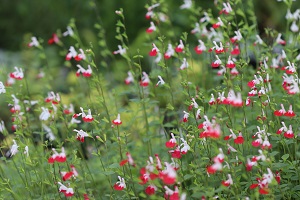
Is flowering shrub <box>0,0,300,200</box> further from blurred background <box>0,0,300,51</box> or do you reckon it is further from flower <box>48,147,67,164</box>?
blurred background <box>0,0,300,51</box>

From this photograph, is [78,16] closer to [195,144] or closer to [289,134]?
[195,144]

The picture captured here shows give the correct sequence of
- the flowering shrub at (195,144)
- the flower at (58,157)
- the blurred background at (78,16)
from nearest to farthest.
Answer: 1. the flowering shrub at (195,144)
2. the flower at (58,157)
3. the blurred background at (78,16)

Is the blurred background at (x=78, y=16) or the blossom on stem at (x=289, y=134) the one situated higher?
the blossom on stem at (x=289, y=134)

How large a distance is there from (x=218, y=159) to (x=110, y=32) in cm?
622

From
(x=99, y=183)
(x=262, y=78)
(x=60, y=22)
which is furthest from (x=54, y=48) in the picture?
(x=262, y=78)

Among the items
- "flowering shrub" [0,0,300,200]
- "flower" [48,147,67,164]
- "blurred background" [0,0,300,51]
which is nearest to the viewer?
"flowering shrub" [0,0,300,200]

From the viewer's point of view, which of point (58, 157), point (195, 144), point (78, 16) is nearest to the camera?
point (58, 157)

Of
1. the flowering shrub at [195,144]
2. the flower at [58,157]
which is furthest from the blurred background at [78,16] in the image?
the flower at [58,157]

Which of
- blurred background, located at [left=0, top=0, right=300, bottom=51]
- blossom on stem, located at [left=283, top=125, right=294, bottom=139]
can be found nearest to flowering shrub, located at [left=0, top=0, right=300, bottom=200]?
blossom on stem, located at [left=283, top=125, right=294, bottom=139]

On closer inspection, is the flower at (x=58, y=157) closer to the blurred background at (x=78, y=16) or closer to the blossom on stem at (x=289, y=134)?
the blossom on stem at (x=289, y=134)

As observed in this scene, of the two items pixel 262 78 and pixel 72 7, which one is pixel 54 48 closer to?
pixel 72 7

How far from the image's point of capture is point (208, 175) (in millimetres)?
2691

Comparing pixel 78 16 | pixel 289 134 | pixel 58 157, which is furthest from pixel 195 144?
pixel 78 16

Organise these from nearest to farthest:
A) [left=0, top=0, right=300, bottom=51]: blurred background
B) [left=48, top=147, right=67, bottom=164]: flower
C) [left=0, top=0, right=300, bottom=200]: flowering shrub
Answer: [left=0, top=0, right=300, bottom=200]: flowering shrub < [left=48, top=147, right=67, bottom=164]: flower < [left=0, top=0, right=300, bottom=51]: blurred background
